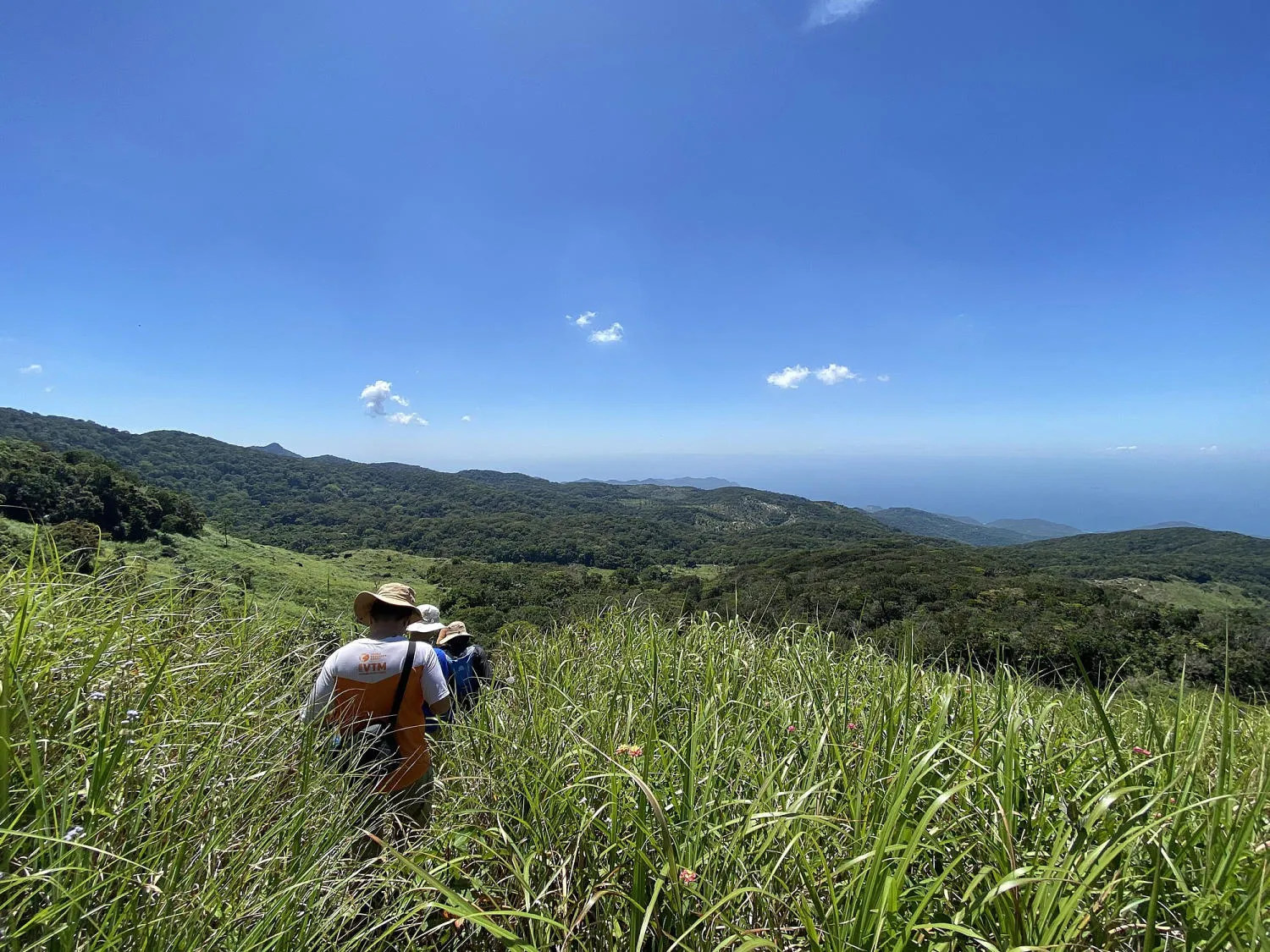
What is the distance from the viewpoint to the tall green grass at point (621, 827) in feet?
3.73

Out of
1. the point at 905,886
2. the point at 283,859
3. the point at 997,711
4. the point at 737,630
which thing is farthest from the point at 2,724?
the point at 737,630

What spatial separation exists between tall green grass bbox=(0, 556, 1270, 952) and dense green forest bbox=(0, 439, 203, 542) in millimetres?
51880

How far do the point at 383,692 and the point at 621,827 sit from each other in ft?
5.21

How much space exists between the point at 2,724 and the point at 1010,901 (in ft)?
7.54

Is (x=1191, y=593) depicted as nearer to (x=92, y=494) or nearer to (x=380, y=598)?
(x=380, y=598)

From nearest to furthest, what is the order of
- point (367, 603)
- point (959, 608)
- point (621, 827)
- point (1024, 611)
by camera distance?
point (621, 827) → point (367, 603) → point (1024, 611) → point (959, 608)

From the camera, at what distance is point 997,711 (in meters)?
1.99

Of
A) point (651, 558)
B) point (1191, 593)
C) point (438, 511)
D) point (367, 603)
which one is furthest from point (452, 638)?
point (438, 511)

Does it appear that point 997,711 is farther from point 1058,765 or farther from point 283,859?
point 283,859

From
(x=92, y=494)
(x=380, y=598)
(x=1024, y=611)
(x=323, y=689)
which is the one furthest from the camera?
(x=92, y=494)

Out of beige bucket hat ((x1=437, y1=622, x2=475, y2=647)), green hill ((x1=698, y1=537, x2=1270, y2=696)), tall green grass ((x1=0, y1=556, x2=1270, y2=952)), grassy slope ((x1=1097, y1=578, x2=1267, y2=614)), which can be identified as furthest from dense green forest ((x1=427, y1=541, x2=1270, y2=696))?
grassy slope ((x1=1097, y1=578, x2=1267, y2=614))

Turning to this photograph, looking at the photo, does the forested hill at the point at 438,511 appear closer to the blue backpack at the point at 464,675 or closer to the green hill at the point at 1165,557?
the green hill at the point at 1165,557

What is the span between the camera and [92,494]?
43406 millimetres

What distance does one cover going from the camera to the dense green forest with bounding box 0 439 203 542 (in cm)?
3975
